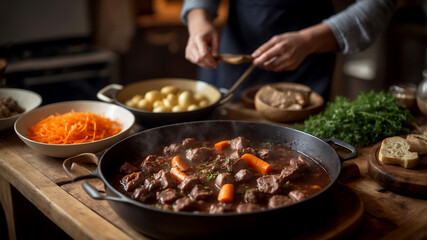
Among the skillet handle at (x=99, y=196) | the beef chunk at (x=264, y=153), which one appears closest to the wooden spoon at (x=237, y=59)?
the beef chunk at (x=264, y=153)

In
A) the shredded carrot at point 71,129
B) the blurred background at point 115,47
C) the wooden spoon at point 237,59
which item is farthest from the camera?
the blurred background at point 115,47

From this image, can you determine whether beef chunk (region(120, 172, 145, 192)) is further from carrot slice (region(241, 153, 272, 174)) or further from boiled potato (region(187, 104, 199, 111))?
boiled potato (region(187, 104, 199, 111))

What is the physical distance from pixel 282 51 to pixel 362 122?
717 millimetres

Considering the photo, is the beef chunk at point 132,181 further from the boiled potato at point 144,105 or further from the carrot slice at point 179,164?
the boiled potato at point 144,105

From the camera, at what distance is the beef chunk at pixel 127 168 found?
1.92 metres

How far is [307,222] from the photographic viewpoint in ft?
4.96

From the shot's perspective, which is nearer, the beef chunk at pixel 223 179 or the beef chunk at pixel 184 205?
the beef chunk at pixel 184 205

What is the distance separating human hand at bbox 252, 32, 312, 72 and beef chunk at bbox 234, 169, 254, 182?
108 cm

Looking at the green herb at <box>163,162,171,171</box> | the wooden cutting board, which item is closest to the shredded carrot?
the green herb at <box>163,162,171,171</box>

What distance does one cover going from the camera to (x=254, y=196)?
1.66 meters

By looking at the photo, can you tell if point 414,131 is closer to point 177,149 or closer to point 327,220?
point 327,220

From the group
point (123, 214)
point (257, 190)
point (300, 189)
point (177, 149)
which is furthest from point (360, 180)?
point (123, 214)

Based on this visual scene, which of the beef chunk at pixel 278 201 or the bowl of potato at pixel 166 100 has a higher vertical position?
the beef chunk at pixel 278 201

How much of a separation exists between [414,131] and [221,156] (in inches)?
48.8
